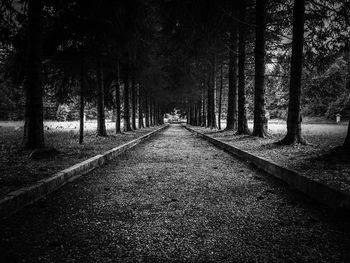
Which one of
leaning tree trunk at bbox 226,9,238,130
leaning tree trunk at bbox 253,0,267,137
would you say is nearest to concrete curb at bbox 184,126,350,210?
leaning tree trunk at bbox 253,0,267,137

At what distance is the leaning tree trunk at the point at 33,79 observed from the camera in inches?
311

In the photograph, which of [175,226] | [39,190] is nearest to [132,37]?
[39,190]

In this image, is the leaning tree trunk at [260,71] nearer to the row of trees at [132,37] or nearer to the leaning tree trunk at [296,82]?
the row of trees at [132,37]

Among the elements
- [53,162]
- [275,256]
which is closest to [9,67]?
[53,162]

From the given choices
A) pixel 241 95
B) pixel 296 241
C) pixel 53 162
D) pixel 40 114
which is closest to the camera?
pixel 296 241

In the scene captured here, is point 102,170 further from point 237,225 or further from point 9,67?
point 9,67

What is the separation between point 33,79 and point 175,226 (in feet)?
22.7

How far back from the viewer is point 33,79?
788cm

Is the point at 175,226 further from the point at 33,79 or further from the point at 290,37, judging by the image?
the point at 290,37

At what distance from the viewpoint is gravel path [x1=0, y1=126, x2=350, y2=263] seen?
2412 mm

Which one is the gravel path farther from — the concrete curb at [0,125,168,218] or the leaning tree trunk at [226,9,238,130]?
the leaning tree trunk at [226,9,238,130]

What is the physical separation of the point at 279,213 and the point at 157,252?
185cm

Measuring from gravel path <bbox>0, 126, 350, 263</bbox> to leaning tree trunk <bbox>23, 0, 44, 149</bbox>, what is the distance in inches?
153

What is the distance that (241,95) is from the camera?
1523cm
